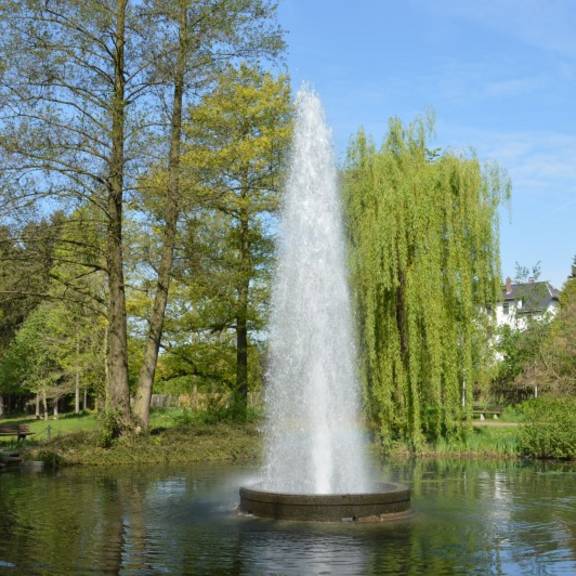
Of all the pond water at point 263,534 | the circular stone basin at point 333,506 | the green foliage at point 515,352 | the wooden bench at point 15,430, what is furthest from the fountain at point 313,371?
the green foliage at point 515,352

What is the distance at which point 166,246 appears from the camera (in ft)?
75.6

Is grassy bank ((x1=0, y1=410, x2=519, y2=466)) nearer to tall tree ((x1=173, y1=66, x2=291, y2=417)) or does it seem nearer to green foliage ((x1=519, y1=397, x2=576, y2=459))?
green foliage ((x1=519, y1=397, x2=576, y2=459))

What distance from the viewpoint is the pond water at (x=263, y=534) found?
8.22 meters

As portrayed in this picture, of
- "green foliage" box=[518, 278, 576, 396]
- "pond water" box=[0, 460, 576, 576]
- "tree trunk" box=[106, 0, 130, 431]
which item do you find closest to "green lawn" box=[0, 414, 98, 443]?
"tree trunk" box=[106, 0, 130, 431]

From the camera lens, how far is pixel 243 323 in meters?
27.7

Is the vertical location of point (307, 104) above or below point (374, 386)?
above

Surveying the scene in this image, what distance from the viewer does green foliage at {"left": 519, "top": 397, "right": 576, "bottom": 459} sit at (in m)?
20.5

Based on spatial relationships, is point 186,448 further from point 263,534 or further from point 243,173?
point 263,534

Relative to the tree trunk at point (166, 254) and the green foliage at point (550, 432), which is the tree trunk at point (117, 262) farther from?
the green foliage at point (550, 432)

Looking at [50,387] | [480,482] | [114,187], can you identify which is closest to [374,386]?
[480,482]

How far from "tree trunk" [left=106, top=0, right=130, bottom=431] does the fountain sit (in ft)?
25.7

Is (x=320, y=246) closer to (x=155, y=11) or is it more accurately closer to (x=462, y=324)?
(x=462, y=324)

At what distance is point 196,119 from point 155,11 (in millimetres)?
4953

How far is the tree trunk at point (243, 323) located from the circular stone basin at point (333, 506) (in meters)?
15.5
